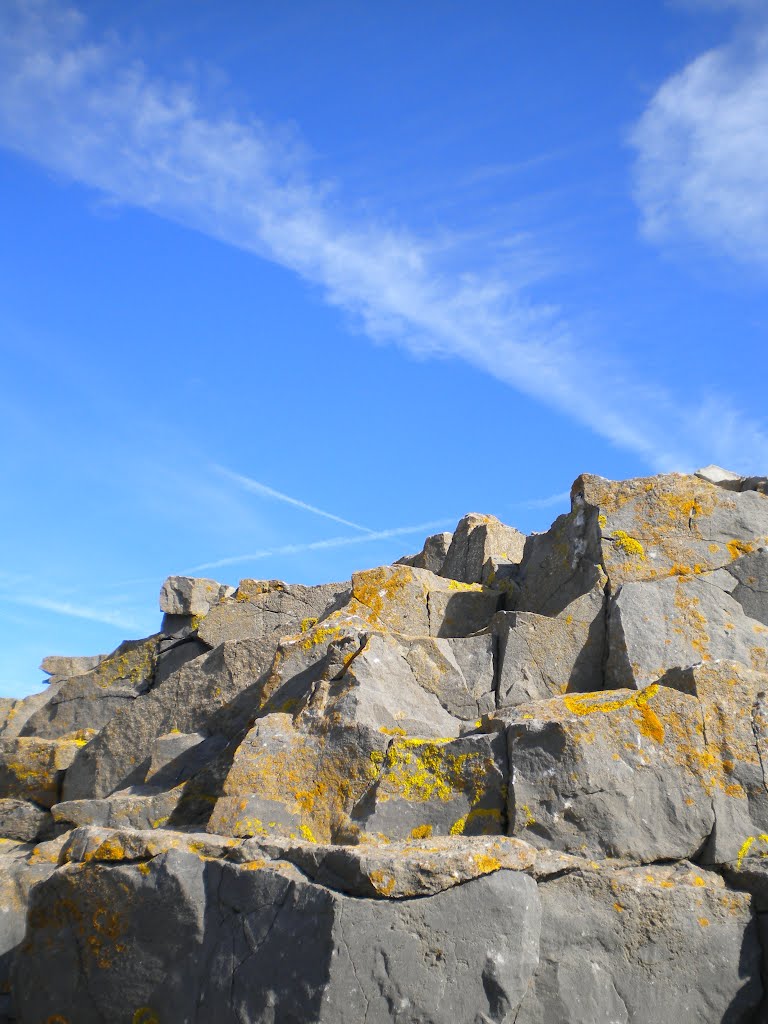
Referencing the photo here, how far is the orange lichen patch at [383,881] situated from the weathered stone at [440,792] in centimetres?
148

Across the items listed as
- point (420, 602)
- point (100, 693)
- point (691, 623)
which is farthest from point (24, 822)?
point (691, 623)

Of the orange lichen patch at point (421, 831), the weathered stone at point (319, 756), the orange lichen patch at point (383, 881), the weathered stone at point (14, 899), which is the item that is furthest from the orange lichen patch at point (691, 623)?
the weathered stone at point (14, 899)

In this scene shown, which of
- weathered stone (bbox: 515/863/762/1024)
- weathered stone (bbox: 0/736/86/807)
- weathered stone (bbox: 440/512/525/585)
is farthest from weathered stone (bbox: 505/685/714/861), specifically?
weathered stone (bbox: 0/736/86/807)

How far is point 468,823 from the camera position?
8.70 m

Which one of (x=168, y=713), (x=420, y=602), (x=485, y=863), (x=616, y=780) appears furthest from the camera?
(x=168, y=713)

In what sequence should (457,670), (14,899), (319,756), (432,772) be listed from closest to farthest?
(432,772) → (319,756) → (14,899) → (457,670)

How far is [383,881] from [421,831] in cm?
160

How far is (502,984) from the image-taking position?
707 centimetres

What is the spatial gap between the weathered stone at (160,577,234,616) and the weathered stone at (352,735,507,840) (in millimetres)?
11516

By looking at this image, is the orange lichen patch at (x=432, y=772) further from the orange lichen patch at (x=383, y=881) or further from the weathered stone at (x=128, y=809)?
the weathered stone at (x=128, y=809)

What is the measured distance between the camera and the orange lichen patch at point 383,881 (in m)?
7.21

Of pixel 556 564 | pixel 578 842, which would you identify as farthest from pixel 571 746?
pixel 556 564

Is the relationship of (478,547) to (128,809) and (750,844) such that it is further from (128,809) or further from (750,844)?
(750,844)

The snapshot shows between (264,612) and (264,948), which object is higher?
(264,612)
